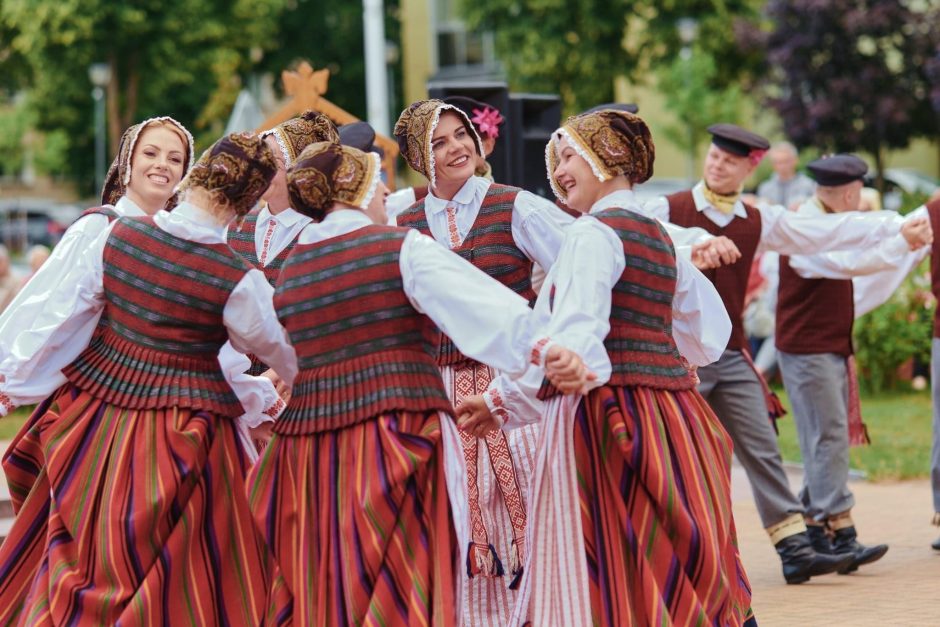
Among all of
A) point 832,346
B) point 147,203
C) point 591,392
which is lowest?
point 832,346

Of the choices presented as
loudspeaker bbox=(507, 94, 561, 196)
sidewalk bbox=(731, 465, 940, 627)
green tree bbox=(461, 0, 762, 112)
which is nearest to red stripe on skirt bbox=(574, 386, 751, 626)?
sidewalk bbox=(731, 465, 940, 627)

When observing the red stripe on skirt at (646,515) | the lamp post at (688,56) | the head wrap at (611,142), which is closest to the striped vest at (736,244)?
the head wrap at (611,142)

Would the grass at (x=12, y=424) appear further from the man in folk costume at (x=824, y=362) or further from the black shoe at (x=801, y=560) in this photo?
the black shoe at (x=801, y=560)

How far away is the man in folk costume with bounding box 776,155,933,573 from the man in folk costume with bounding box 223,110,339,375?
9.03 feet

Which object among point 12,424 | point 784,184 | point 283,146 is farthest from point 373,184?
point 784,184

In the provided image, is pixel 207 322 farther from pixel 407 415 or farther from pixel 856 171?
pixel 856 171

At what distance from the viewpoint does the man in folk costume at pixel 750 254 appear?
8000 mm

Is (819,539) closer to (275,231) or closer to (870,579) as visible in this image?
(870,579)

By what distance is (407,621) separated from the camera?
4996 mm

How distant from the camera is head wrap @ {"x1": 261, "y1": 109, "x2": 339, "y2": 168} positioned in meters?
6.71

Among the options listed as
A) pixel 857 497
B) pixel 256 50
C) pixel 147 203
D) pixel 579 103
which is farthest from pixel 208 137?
pixel 147 203

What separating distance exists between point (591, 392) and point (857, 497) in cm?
610

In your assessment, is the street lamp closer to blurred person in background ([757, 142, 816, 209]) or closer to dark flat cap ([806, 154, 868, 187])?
blurred person in background ([757, 142, 816, 209])

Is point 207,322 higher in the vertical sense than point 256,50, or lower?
higher
